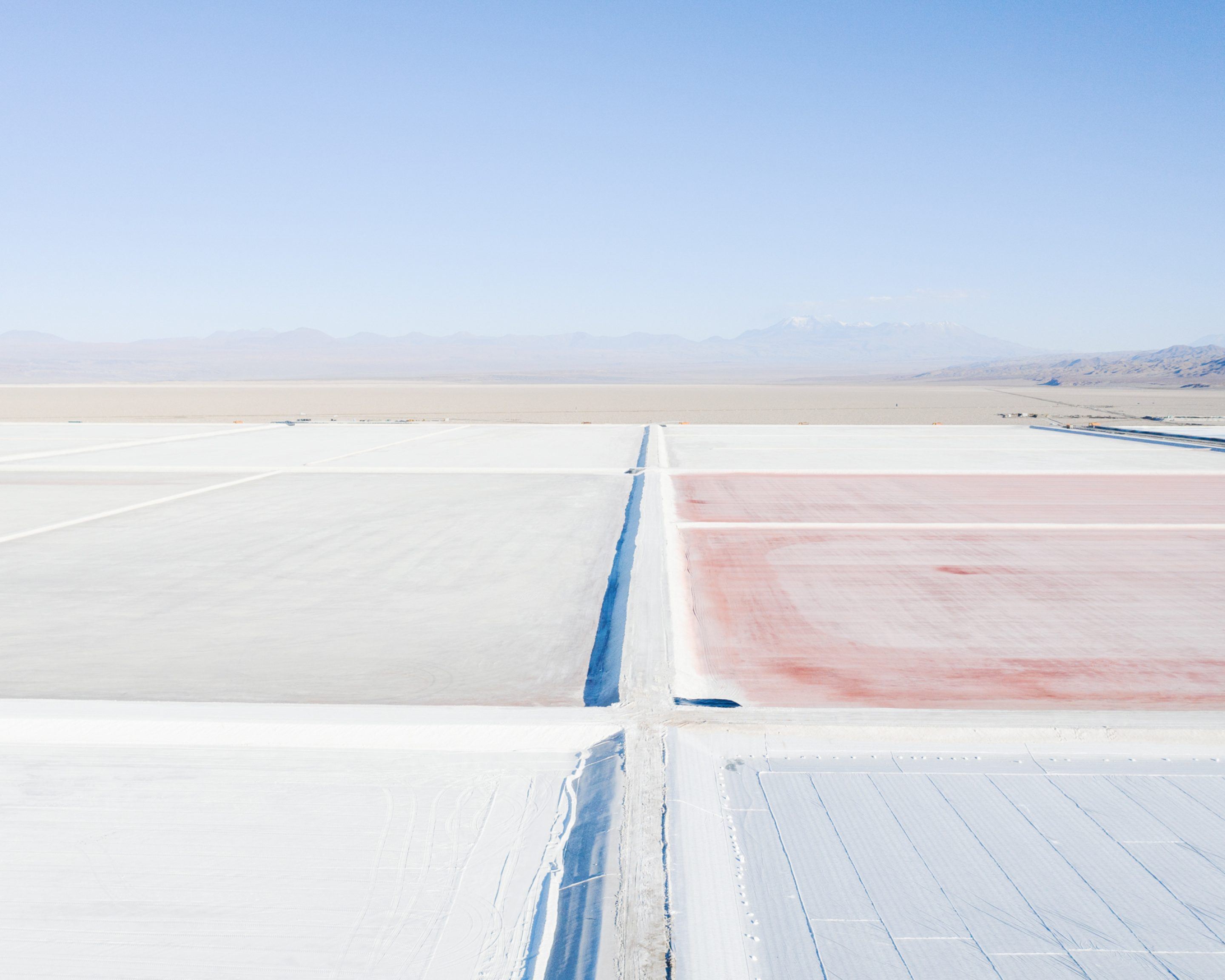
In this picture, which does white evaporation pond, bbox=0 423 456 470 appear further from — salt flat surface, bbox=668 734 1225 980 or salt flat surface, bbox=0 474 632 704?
salt flat surface, bbox=668 734 1225 980

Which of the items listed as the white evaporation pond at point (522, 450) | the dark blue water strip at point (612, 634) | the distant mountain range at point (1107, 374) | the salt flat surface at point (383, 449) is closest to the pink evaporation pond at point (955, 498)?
the dark blue water strip at point (612, 634)

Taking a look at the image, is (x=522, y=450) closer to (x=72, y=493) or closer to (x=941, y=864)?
(x=72, y=493)

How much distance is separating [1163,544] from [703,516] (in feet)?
15.0

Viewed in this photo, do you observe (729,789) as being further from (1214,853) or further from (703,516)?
(703,516)

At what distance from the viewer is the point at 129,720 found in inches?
169

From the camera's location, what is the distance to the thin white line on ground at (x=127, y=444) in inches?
593

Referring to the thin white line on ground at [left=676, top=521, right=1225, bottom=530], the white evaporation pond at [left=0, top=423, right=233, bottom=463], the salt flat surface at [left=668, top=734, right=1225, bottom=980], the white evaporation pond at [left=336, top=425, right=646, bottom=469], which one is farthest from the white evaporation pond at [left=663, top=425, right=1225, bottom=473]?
the white evaporation pond at [left=0, top=423, right=233, bottom=463]

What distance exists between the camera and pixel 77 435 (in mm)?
19797

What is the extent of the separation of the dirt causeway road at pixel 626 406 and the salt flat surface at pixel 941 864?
91.5ft

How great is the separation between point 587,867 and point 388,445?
1577 centimetres

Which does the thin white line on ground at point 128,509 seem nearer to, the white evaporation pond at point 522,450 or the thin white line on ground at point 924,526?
the white evaporation pond at point 522,450

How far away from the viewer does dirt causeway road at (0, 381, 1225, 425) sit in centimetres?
3550

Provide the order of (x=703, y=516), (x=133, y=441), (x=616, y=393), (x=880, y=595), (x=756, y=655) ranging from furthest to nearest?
(x=616, y=393) < (x=133, y=441) < (x=703, y=516) < (x=880, y=595) < (x=756, y=655)

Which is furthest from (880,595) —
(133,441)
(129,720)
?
(133,441)
